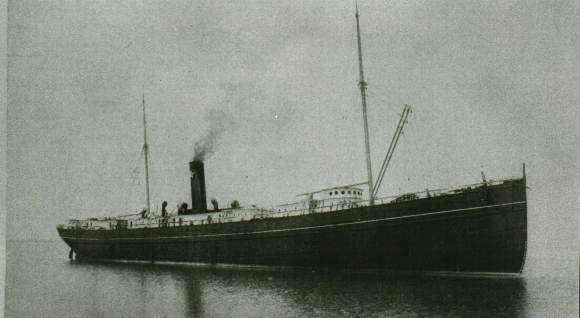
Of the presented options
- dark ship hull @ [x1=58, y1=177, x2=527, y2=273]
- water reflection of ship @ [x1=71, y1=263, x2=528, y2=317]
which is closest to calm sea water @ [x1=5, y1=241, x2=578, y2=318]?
water reflection of ship @ [x1=71, y1=263, x2=528, y2=317]

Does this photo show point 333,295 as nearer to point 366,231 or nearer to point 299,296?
point 299,296

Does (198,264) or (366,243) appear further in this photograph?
(198,264)

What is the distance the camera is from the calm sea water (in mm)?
12453

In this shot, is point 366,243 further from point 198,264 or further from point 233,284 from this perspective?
point 198,264

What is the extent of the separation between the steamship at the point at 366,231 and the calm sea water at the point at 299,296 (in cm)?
78

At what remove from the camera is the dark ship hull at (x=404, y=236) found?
16.6 metres

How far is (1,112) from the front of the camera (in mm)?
13078

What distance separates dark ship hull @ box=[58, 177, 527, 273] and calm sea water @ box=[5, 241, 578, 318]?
0.73 m

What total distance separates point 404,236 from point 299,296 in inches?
209

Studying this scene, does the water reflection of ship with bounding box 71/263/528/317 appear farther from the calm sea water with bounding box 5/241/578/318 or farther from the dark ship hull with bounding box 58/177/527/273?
the dark ship hull with bounding box 58/177/527/273

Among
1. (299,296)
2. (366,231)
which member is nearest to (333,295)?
(299,296)

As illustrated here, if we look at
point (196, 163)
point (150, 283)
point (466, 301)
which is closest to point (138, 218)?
point (196, 163)

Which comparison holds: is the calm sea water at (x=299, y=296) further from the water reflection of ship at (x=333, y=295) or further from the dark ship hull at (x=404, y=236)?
the dark ship hull at (x=404, y=236)

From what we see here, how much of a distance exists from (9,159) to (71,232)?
19.6 m
